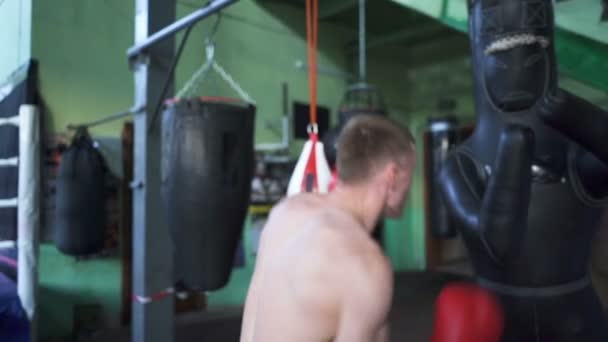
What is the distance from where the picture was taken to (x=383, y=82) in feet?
19.2

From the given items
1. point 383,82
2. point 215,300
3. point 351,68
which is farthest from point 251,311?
point 383,82

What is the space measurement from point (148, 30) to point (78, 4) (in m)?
1.11

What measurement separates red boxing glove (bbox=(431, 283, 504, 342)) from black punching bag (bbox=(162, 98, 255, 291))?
70cm

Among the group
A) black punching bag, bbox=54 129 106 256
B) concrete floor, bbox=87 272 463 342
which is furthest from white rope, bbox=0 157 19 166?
concrete floor, bbox=87 272 463 342

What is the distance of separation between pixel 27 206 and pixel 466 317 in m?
1.98

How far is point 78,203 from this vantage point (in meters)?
2.84

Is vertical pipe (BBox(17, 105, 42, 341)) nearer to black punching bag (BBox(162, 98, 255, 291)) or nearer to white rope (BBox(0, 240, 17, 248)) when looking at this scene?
white rope (BBox(0, 240, 17, 248))

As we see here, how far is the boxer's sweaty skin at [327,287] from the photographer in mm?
788

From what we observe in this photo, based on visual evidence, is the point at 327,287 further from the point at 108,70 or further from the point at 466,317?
the point at 108,70

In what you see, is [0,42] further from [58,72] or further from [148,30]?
[58,72]

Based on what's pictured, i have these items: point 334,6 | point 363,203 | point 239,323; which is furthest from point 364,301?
point 334,6

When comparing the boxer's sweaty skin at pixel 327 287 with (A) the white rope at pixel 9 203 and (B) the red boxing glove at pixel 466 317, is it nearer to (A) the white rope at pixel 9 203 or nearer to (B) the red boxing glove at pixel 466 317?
(B) the red boxing glove at pixel 466 317

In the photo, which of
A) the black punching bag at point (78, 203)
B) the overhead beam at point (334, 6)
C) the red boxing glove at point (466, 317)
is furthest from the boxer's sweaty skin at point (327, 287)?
the overhead beam at point (334, 6)

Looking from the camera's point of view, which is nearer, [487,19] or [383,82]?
[487,19]
